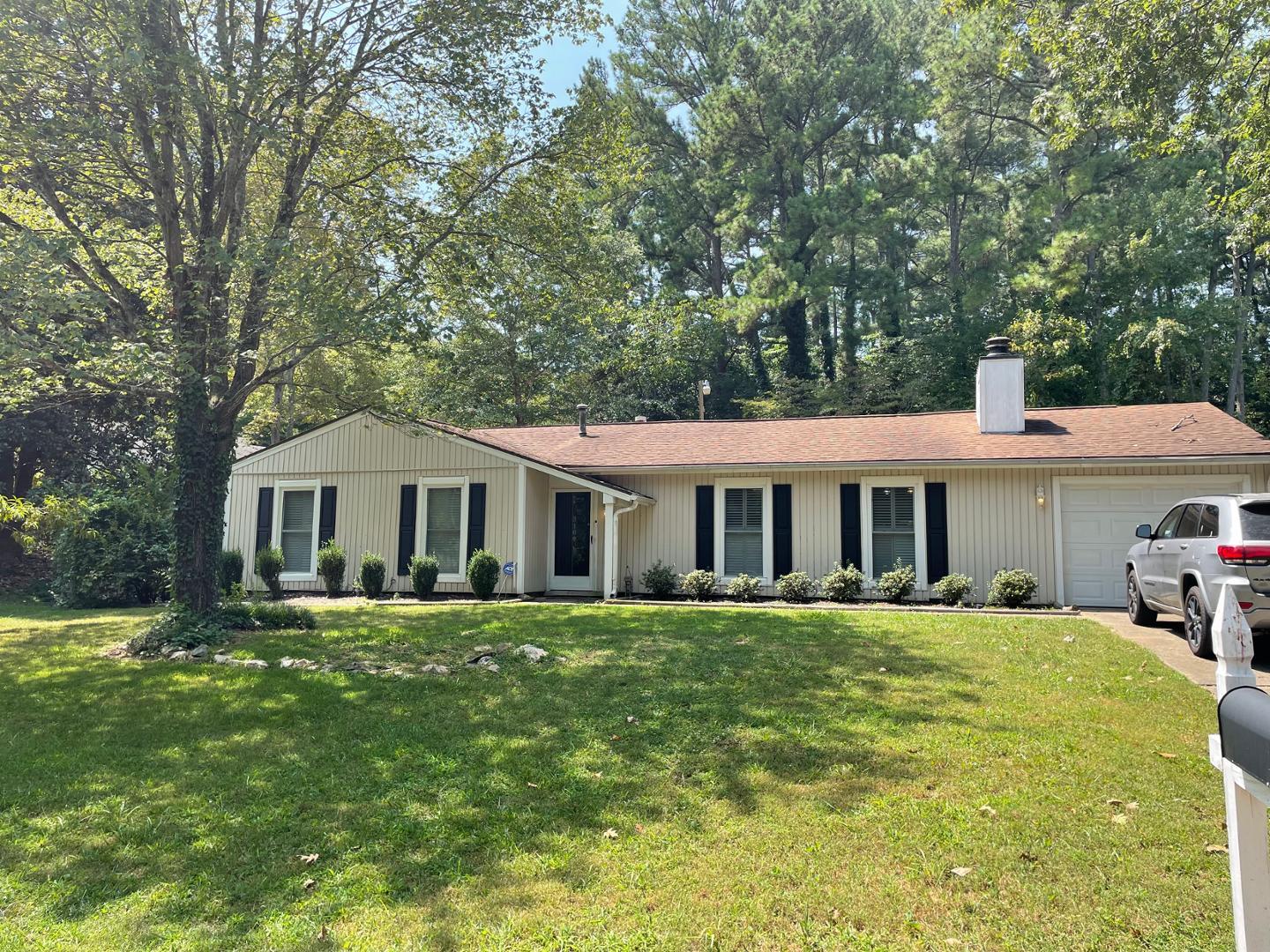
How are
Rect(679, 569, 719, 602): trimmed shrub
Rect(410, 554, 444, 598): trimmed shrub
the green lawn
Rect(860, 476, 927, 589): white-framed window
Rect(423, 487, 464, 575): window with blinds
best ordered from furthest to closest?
Rect(423, 487, 464, 575): window with blinds
Rect(410, 554, 444, 598): trimmed shrub
Rect(679, 569, 719, 602): trimmed shrub
Rect(860, 476, 927, 589): white-framed window
the green lawn

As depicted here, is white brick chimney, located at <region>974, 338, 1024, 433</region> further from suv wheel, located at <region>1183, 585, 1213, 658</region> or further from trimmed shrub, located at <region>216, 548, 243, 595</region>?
trimmed shrub, located at <region>216, 548, 243, 595</region>

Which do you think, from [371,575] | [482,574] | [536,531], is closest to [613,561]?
[536,531]

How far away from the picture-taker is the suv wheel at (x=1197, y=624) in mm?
7516

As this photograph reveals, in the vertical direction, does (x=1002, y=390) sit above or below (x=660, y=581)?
above

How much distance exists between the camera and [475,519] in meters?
15.0

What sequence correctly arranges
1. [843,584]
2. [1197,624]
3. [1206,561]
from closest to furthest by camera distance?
[1206,561] < [1197,624] < [843,584]

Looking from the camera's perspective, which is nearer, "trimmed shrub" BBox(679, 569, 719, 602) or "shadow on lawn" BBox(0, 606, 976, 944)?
"shadow on lawn" BBox(0, 606, 976, 944)

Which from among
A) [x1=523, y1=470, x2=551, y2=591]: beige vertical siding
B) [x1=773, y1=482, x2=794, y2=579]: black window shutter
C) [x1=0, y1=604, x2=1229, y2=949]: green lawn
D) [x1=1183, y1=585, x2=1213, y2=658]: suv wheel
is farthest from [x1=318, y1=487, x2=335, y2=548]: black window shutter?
[x1=1183, y1=585, x2=1213, y2=658]: suv wheel

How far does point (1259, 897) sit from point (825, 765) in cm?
286

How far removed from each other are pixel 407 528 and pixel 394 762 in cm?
1106

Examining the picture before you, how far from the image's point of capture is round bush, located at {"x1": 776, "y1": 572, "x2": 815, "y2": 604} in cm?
1351

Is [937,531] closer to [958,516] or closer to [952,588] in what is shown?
[958,516]

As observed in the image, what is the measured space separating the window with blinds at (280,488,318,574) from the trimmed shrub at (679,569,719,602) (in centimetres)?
Result: 790

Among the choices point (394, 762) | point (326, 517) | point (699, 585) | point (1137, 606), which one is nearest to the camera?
point (394, 762)
